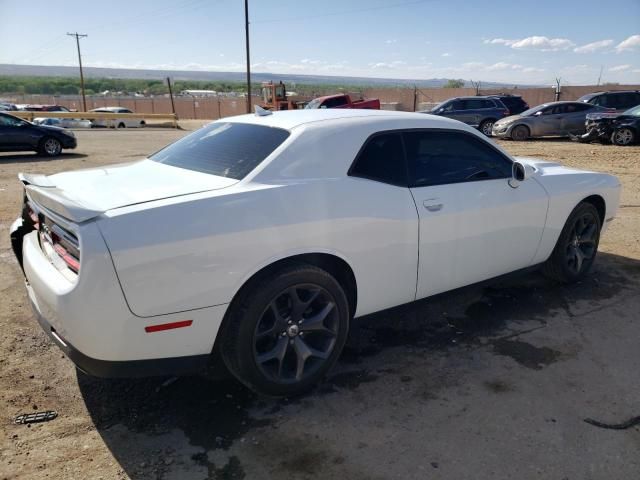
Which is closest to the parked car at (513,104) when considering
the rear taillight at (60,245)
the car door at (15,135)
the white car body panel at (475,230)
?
the car door at (15,135)

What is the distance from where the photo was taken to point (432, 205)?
3.40 meters

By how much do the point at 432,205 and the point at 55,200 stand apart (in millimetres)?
2215

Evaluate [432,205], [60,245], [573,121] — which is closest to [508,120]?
[573,121]

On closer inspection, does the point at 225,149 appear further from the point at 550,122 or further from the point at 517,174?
the point at 550,122

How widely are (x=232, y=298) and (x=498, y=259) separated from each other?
7.25 ft

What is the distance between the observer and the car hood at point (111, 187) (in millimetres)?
2549

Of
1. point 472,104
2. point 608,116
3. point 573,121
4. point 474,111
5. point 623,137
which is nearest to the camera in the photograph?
point 623,137

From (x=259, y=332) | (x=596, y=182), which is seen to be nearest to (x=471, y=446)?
(x=259, y=332)

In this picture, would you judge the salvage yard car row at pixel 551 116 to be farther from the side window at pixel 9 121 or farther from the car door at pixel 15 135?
the side window at pixel 9 121

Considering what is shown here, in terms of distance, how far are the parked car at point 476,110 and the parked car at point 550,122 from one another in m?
1.93

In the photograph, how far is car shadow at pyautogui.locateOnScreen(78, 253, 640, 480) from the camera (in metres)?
2.62

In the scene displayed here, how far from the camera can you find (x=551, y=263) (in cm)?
462

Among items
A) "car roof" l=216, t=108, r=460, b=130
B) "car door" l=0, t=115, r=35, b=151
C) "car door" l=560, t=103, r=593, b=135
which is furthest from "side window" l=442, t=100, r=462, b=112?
"car roof" l=216, t=108, r=460, b=130

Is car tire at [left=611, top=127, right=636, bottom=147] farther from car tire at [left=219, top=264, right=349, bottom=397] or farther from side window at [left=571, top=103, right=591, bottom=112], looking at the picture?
car tire at [left=219, top=264, right=349, bottom=397]
